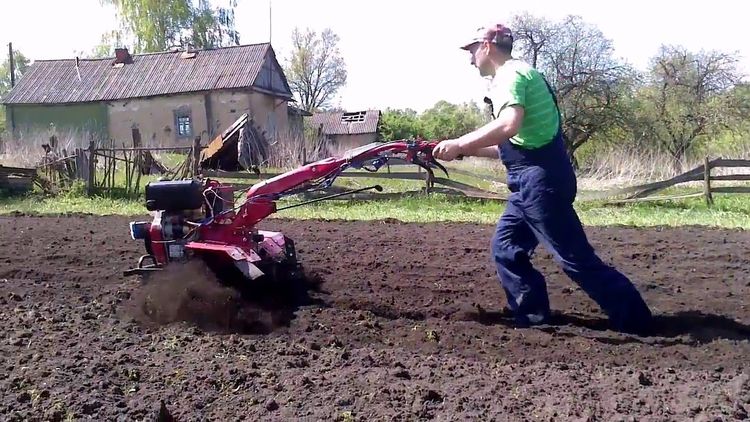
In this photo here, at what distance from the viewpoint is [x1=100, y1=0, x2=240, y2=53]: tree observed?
43156 mm

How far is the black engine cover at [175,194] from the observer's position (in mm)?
5648

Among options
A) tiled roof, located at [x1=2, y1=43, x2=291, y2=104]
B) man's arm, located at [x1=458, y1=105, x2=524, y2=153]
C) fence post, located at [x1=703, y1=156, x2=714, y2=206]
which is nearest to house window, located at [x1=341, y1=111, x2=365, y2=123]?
tiled roof, located at [x1=2, y1=43, x2=291, y2=104]

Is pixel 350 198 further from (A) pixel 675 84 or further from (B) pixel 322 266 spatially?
(A) pixel 675 84

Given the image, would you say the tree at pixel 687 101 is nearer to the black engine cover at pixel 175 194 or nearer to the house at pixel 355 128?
the house at pixel 355 128

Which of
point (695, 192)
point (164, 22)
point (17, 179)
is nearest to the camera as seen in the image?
point (695, 192)

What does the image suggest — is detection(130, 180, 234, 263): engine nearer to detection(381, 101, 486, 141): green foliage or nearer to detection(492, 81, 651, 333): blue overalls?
detection(492, 81, 651, 333): blue overalls

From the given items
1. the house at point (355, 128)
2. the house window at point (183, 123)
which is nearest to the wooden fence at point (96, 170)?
the house window at point (183, 123)

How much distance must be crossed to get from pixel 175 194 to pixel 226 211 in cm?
41

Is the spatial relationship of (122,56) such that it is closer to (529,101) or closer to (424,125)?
(424,125)

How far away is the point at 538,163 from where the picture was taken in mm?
4723

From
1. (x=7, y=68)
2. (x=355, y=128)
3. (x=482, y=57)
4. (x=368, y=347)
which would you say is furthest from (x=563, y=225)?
(x=7, y=68)

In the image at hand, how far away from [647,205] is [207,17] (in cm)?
3790

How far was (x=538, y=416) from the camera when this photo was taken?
10.8 ft

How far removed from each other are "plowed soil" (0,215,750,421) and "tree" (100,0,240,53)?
38.7 metres
